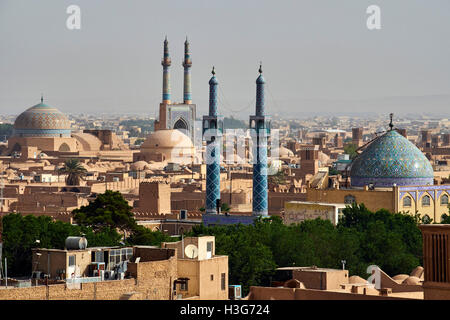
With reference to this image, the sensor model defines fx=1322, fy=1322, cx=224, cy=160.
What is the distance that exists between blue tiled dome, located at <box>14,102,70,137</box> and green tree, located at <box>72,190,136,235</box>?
1692 inches

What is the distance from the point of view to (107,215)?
2542 cm

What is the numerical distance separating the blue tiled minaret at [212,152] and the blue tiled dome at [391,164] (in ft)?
10.1

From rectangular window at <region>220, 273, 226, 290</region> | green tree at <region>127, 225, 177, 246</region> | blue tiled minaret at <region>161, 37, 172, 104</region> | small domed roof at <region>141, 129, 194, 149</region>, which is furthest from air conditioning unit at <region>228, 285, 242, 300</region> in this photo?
blue tiled minaret at <region>161, 37, 172, 104</region>

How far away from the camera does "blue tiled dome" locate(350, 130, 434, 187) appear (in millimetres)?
28188

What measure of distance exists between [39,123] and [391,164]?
42545mm

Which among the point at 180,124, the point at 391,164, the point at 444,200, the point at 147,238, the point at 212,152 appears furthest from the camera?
the point at 180,124

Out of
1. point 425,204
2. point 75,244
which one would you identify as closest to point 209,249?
point 75,244

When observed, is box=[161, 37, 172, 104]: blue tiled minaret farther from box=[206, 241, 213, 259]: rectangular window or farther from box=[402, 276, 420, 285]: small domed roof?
box=[206, 241, 213, 259]: rectangular window

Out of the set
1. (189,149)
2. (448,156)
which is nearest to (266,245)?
(189,149)

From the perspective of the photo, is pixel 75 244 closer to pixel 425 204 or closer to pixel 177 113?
pixel 425 204

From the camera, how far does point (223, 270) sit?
57.8 ft

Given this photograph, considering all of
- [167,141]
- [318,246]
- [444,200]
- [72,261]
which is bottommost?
[318,246]

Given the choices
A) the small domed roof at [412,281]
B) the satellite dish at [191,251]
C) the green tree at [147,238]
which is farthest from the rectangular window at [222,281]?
the green tree at [147,238]
